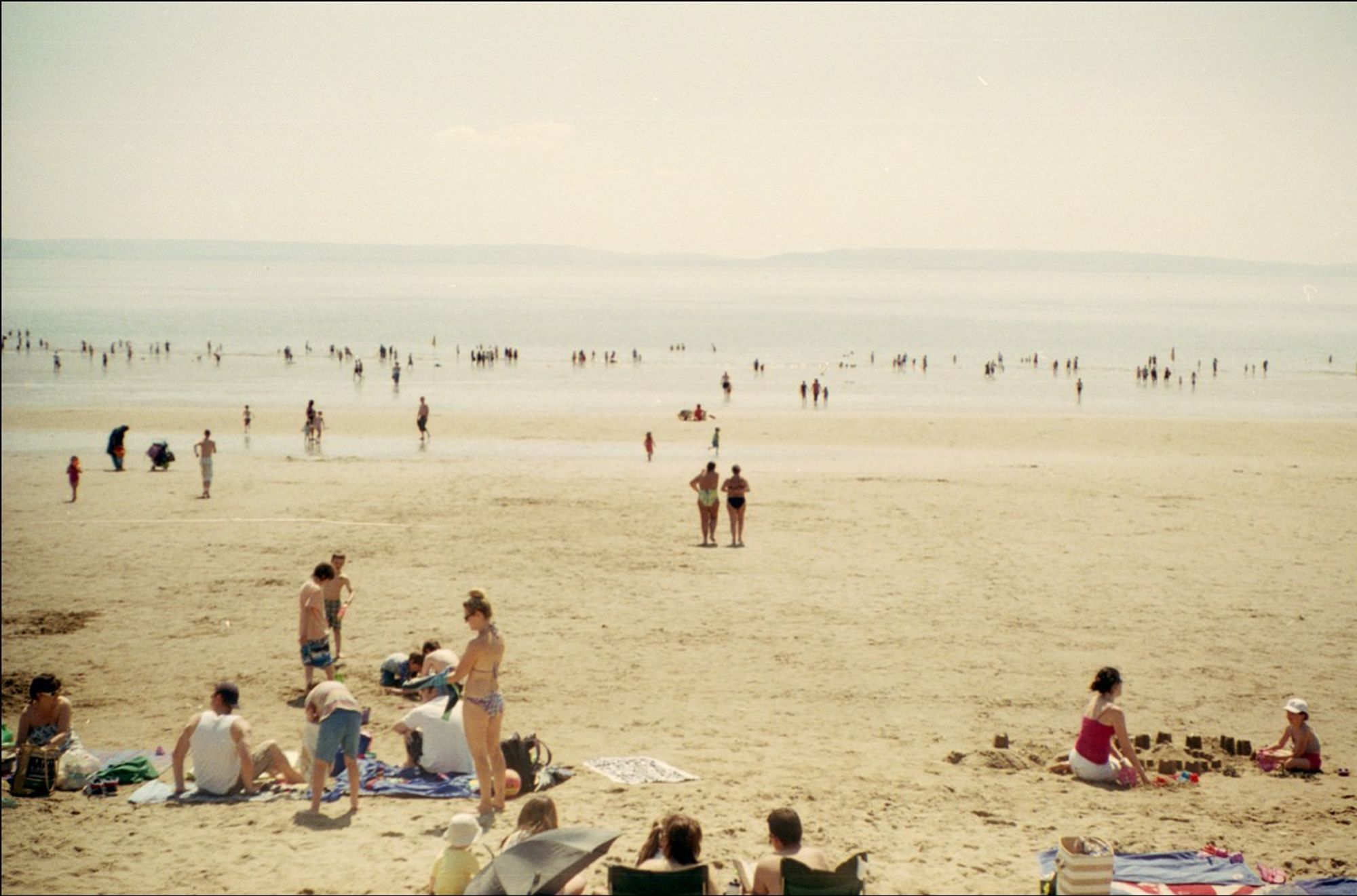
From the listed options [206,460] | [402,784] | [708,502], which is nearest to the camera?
[402,784]

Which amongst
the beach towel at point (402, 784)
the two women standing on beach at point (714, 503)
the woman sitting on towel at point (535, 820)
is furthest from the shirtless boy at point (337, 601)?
the two women standing on beach at point (714, 503)

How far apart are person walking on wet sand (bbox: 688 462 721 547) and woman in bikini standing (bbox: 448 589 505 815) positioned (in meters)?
10.8

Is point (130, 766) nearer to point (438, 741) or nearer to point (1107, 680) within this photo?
point (438, 741)

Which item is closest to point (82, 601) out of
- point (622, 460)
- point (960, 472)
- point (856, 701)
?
point (856, 701)

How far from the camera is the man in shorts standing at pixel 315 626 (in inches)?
461

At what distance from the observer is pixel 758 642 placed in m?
14.0

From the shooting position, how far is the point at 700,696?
12055mm

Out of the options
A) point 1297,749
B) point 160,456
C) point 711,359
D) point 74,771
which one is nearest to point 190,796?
point 74,771

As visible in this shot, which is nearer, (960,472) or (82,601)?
(82,601)

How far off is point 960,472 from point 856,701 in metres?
18.5

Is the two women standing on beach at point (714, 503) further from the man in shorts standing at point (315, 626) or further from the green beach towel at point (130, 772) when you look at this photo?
the green beach towel at point (130, 772)

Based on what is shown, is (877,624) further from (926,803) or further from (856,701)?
(926,803)

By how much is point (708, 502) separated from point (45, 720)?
38.4ft

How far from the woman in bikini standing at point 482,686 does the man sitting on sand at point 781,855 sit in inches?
96.9
